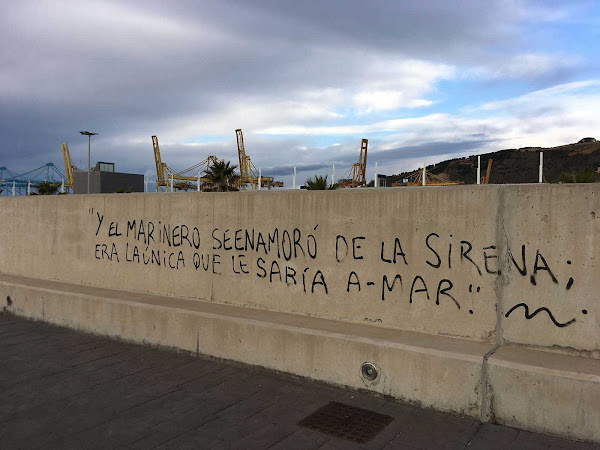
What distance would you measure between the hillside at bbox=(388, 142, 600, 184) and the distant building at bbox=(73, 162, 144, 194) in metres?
31.6

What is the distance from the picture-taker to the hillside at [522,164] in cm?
6115

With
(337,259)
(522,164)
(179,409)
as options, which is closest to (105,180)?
(337,259)

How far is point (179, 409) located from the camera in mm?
4852

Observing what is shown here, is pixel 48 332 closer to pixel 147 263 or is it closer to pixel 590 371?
pixel 147 263

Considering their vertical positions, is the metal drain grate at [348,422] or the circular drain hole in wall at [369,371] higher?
the circular drain hole in wall at [369,371]

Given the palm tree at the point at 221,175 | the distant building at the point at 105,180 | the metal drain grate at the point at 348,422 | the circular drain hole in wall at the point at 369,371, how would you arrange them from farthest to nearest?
the distant building at the point at 105,180, the palm tree at the point at 221,175, the circular drain hole in wall at the point at 369,371, the metal drain grate at the point at 348,422

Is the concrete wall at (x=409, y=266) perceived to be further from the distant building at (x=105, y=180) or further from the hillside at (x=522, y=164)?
the hillside at (x=522, y=164)

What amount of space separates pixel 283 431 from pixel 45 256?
24.0 feet

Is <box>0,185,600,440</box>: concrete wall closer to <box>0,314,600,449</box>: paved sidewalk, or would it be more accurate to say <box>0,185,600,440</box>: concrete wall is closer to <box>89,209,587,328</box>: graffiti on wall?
<box>89,209,587,328</box>: graffiti on wall

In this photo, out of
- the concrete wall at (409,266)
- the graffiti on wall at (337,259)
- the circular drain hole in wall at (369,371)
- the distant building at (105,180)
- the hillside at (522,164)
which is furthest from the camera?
the hillside at (522,164)

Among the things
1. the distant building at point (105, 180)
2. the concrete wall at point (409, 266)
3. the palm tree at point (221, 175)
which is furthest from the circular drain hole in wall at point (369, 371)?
the distant building at point (105, 180)

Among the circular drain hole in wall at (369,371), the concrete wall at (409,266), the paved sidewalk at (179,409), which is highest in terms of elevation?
the concrete wall at (409,266)

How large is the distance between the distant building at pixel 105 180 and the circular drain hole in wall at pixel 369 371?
46.0m

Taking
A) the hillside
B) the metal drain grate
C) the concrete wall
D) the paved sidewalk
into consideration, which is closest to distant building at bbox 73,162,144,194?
the hillside
